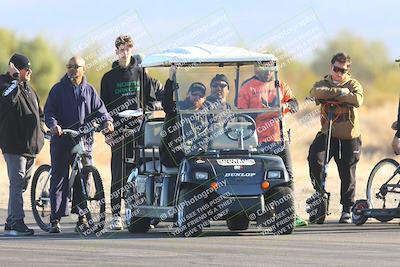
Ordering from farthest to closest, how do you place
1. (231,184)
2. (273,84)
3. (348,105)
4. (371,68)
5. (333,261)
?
(371,68)
(348,105)
(273,84)
(231,184)
(333,261)

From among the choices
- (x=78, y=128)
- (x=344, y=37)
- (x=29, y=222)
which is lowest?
(x=29, y=222)

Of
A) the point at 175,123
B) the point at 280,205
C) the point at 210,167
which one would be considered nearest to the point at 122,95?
the point at 175,123

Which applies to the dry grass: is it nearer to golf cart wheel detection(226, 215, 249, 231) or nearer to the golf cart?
golf cart wheel detection(226, 215, 249, 231)

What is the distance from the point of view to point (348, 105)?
1780cm

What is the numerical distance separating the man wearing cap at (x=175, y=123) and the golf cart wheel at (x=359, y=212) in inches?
95.8

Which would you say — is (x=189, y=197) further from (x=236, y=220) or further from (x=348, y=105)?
(x=348, y=105)

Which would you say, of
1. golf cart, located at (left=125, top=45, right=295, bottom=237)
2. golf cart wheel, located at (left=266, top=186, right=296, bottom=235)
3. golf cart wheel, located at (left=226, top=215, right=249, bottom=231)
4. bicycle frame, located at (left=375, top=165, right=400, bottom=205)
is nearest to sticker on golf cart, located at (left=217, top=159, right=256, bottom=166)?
golf cart, located at (left=125, top=45, right=295, bottom=237)

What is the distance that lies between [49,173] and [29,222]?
65.2 inches

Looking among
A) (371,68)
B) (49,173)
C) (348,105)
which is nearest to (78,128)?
(49,173)

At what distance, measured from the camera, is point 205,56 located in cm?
1598

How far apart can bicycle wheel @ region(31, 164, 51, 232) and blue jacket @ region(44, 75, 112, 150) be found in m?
0.67

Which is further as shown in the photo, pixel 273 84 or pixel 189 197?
pixel 273 84

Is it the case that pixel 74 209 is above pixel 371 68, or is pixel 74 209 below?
below

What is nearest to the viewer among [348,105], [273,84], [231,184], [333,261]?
[333,261]
